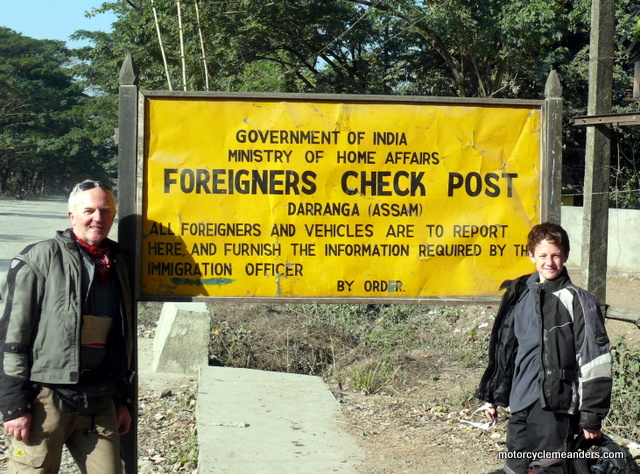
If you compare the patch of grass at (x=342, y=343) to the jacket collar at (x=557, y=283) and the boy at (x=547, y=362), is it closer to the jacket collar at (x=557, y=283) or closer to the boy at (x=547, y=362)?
the boy at (x=547, y=362)

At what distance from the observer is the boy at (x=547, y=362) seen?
3.40 meters

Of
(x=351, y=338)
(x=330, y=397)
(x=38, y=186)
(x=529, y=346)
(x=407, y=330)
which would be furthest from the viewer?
(x=38, y=186)

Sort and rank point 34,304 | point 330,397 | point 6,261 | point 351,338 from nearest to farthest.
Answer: point 34,304, point 330,397, point 351,338, point 6,261

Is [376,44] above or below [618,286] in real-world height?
above

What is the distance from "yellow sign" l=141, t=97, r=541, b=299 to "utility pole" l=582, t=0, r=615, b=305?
2.44 m

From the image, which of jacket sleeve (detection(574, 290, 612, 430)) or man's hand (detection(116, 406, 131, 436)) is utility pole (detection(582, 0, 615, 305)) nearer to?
jacket sleeve (detection(574, 290, 612, 430))

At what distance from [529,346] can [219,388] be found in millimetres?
3294

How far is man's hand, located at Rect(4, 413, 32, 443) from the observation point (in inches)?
122

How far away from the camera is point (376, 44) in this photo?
20.4 meters

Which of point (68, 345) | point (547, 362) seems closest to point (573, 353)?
point (547, 362)

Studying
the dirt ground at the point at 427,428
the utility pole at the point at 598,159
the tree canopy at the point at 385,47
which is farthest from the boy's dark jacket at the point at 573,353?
the tree canopy at the point at 385,47

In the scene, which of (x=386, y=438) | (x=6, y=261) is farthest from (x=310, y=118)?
(x=6, y=261)

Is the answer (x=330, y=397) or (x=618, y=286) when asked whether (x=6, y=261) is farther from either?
(x=618, y=286)

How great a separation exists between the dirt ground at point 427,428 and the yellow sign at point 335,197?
1527 millimetres
